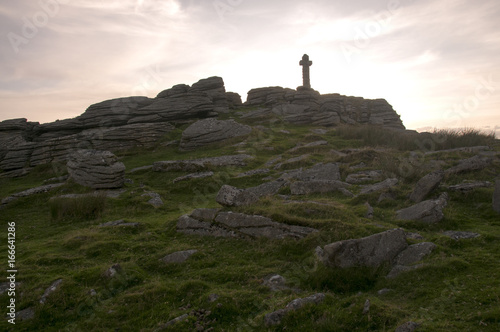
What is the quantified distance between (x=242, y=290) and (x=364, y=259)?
3265 mm

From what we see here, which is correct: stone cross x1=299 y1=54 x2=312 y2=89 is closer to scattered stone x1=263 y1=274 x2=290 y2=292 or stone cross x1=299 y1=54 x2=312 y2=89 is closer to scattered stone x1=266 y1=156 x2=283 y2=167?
scattered stone x1=266 y1=156 x2=283 y2=167

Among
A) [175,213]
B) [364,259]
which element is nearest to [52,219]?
[175,213]

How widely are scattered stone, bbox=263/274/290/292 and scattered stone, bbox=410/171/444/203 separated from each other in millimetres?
7753

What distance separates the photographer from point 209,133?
112 ft

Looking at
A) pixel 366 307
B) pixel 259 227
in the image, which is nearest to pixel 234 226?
pixel 259 227

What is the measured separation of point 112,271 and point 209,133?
25.1m

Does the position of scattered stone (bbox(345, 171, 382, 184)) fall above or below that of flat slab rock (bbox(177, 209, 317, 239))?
above

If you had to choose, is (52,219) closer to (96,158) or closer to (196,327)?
(96,158)

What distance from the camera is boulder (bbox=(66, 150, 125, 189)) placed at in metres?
22.0

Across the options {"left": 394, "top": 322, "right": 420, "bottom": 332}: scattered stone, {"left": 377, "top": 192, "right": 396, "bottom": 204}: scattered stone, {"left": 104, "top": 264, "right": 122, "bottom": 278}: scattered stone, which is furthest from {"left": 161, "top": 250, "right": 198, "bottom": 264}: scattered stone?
{"left": 377, "top": 192, "right": 396, "bottom": 204}: scattered stone

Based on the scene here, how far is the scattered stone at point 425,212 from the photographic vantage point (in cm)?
1177

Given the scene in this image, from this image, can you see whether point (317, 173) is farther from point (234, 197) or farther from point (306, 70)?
point (306, 70)

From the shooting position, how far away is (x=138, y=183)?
78.1ft

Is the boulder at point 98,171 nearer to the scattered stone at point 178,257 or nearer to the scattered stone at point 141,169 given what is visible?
the scattered stone at point 141,169
